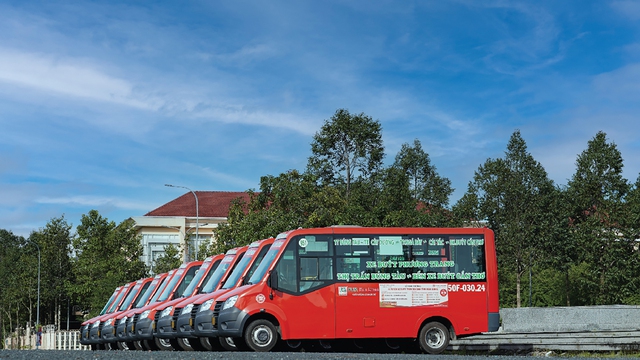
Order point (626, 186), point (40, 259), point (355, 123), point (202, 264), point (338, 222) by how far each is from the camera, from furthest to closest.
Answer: point (40, 259), point (355, 123), point (626, 186), point (338, 222), point (202, 264)

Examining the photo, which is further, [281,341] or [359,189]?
[359,189]

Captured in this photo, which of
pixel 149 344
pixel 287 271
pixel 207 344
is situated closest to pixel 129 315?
pixel 149 344

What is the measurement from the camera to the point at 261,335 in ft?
61.6

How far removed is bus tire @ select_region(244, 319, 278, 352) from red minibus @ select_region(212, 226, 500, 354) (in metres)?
0.02

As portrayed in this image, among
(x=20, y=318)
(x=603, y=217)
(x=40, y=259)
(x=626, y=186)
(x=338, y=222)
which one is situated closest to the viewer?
(x=338, y=222)

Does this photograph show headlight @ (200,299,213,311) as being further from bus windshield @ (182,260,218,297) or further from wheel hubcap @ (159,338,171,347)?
wheel hubcap @ (159,338,171,347)

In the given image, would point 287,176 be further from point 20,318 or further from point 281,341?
point 20,318

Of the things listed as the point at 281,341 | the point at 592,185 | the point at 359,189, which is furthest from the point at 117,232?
the point at 281,341

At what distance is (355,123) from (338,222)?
20.2 meters

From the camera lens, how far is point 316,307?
19.4m

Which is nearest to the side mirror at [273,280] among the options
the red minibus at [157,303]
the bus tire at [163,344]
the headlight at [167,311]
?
the headlight at [167,311]

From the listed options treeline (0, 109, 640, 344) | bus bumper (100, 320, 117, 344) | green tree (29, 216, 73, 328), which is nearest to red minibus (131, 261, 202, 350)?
bus bumper (100, 320, 117, 344)

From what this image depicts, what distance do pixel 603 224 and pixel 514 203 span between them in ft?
19.4

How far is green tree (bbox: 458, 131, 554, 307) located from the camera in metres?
57.2
